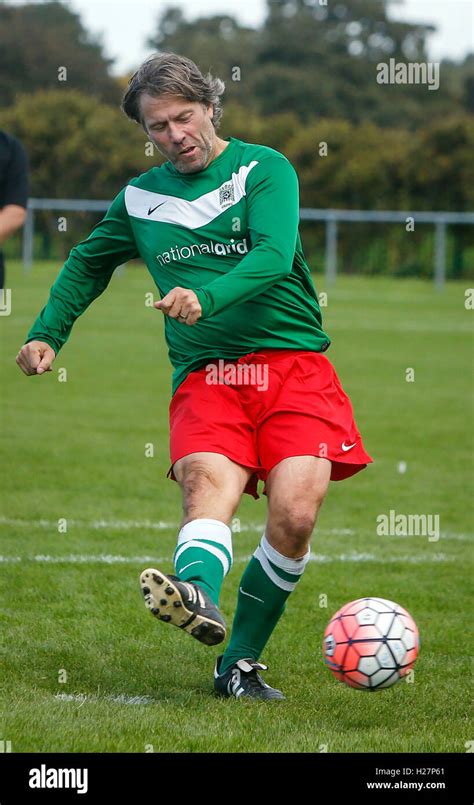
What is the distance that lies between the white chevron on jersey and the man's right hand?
Answer: 624 millimetres

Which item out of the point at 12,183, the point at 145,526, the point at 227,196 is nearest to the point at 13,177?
the point at 12,183

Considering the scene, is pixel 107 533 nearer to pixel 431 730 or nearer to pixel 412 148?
pixel 431 730

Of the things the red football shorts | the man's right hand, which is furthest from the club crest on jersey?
the man's right hand

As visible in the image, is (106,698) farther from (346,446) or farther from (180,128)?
(180,128)

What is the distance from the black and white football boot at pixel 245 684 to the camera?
15.9 feet

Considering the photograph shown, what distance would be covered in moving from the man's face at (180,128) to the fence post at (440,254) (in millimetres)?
30924

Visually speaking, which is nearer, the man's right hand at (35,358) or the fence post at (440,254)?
the man's right hand at (35,358)

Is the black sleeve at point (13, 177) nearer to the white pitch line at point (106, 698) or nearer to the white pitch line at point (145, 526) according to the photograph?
the white pitch line at point (145, 526)

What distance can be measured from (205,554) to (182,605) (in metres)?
0.44

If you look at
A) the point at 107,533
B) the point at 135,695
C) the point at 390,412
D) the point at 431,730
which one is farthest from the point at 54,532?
the point at 390,412

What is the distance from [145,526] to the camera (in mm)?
8125

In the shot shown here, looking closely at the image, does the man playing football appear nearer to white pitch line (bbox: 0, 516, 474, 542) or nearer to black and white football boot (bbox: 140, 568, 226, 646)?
black and white football boot (bbox: 140, 568, 226, 646)

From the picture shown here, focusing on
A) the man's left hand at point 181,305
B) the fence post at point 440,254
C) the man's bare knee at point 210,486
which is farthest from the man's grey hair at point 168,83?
the fence post at point 440,254

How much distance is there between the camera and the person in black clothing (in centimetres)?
877
